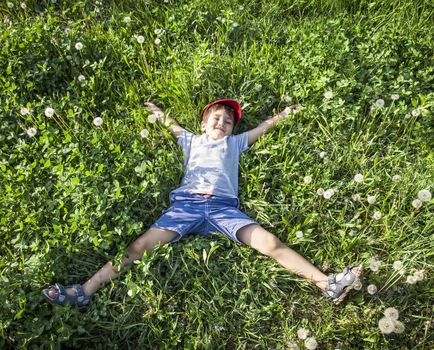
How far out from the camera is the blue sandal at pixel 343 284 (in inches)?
93.5

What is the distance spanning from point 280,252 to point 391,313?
76cm

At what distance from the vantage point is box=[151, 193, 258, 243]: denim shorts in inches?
105

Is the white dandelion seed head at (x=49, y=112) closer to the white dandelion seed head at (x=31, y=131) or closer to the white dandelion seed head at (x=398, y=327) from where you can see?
the white dandelion seed head at (x=31, y=131)

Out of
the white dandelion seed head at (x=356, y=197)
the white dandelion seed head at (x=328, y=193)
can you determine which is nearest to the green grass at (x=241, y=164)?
the white dandelion seed head at (x=356, y=197)

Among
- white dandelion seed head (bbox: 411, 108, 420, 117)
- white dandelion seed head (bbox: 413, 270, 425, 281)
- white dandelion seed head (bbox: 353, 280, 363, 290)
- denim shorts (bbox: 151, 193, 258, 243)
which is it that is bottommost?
white dandelion seed head (bbox: 353, 280, 363, 290)

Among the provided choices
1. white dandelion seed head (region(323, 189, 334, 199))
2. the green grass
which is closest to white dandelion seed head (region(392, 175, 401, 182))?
the green grass

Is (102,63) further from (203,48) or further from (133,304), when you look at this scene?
(133,304)

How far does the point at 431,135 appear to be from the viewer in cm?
316

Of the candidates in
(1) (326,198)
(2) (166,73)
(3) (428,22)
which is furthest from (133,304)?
(3) (428,22)

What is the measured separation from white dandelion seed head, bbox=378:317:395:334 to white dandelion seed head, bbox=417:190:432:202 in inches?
35.7

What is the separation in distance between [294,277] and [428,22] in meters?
3.11

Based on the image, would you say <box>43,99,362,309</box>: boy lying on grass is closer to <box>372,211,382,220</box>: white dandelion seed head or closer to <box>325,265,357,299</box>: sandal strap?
<box>325,265,357,299</box>: sandal strap

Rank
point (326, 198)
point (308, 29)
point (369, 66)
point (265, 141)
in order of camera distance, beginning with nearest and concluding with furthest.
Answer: point (326, 198) → point (265, 141) → point (369, 66) → point (308, 29)

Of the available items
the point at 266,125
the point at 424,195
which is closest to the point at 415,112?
the point at 424,195
